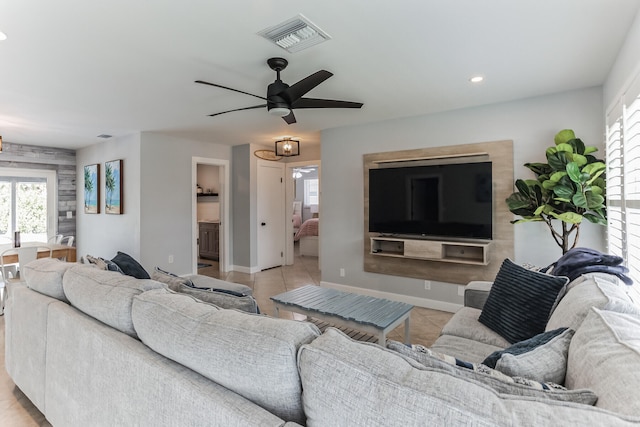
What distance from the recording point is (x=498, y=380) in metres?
0.84

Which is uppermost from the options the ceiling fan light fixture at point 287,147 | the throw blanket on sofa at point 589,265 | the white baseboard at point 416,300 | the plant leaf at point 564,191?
the ceiling fan light fixture at point 287,147

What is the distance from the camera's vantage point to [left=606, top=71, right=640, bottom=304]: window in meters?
1.90

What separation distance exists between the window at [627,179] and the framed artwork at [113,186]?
604cm

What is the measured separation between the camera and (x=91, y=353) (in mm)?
1422

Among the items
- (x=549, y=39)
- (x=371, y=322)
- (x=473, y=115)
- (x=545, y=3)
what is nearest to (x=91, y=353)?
(x=371, y=322)

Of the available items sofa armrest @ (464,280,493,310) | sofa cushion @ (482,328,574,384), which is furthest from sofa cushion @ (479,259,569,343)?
sofa cushion @ (482,328,574,384)

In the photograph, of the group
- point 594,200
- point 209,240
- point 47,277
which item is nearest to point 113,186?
point 209,240

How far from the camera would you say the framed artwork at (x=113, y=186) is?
205 inches

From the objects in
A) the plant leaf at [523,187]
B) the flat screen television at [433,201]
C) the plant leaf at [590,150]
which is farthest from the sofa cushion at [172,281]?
the plant leaf at [590,150]

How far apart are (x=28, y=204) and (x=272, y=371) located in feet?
24.0

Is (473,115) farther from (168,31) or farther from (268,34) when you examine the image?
(168,31)

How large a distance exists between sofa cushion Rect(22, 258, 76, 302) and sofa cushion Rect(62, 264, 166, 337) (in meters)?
0.09

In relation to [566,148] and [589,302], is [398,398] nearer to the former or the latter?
[589,302]

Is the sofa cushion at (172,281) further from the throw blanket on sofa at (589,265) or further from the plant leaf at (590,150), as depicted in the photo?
the plant leaf at (590,150)
